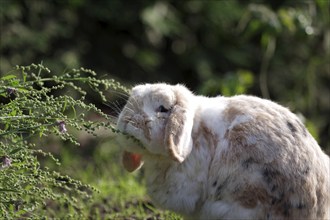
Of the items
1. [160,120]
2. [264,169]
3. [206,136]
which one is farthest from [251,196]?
[160,120]

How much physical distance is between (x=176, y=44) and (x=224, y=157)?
399cm

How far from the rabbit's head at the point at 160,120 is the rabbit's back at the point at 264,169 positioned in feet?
0.60

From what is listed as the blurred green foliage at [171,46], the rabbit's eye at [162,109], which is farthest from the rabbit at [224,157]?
the blurred green foliage at [171,46]

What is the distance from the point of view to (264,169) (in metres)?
3.59

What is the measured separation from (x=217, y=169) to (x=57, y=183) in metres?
0.75

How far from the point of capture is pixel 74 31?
22.9ft

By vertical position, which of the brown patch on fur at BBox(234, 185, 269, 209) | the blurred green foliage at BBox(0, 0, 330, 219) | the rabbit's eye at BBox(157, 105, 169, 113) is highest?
the blurred green foliage at BBox(0, 0, 330, 219)

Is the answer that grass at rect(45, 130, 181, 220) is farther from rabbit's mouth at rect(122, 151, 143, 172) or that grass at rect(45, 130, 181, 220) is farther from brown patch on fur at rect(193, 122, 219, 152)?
brown patch on fur at rect(193, 122, 219, 152)

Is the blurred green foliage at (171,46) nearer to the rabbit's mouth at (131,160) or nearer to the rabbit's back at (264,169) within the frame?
the rabbit's mouth at (131,160)

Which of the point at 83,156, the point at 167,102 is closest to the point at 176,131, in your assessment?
the point at 167,102

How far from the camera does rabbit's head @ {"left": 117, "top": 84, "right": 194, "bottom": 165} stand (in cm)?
355

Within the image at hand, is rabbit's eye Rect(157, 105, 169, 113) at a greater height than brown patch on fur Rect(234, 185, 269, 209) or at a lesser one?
greater

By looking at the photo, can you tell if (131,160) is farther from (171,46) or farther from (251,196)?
(171,46)

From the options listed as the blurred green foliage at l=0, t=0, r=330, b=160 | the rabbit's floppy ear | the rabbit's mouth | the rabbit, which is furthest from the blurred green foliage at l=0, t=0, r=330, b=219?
the rabbit's floppy ear
